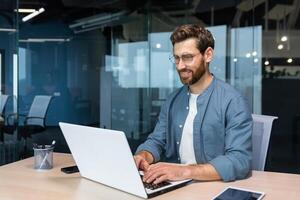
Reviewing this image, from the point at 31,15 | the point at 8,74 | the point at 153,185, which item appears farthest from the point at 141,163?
the point at 31,15

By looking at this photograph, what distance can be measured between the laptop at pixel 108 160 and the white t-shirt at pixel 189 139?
34cm

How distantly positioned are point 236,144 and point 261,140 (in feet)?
1.29

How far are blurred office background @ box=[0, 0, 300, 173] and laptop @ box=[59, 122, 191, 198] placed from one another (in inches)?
142

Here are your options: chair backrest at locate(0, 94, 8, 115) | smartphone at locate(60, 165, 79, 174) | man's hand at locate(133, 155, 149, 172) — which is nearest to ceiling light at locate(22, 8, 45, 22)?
chair backrest at locate(0, 94, 8, 115)

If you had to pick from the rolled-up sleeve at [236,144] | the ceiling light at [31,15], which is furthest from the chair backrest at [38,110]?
the rolled-up sleeve at [236,144]

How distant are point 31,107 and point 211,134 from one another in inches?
176

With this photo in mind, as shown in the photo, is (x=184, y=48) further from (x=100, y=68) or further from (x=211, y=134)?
(x=100, y=68)

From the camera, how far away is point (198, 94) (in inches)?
70.4

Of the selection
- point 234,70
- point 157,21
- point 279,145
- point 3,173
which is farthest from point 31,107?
point 3,173

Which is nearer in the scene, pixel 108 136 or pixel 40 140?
pixel 108 136

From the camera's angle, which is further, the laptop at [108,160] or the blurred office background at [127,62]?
the blurred office background at [127,62]

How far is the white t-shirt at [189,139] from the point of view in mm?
1746

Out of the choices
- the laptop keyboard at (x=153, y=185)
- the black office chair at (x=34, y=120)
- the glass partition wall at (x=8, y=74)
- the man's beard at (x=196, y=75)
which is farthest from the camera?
the black office chair at (x=34, y=120)

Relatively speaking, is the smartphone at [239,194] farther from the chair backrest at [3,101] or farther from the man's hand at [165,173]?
the chair backrest at [3,101]
